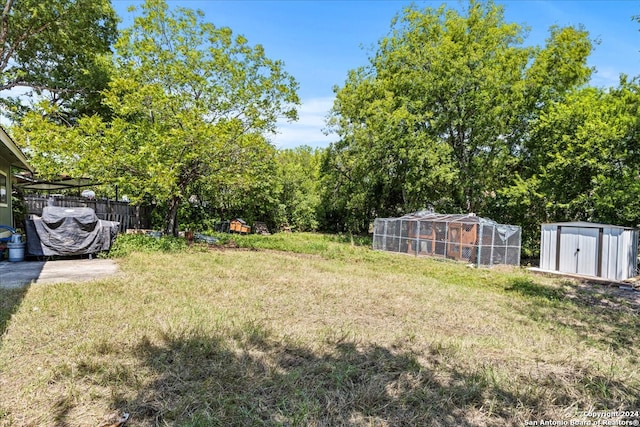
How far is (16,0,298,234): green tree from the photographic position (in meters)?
10.4

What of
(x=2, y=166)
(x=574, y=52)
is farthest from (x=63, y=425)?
(x=574, y=52)

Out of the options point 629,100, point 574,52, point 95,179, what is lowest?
point 95,179

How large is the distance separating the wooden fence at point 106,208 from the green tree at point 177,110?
224 centimetres

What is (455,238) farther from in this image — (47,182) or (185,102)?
(47,182)

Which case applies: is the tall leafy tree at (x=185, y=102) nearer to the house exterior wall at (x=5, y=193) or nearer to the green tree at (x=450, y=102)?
the house exterior wall at (x=5, y=193)

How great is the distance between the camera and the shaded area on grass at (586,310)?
4.57 meters

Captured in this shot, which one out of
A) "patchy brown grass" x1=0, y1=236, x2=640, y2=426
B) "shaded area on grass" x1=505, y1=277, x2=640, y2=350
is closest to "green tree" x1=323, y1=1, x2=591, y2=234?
"shaded area on grass" x1=505, y1=277, x2=640, y2=350

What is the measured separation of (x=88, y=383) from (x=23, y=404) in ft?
1.32

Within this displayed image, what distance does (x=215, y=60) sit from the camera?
12.1 m

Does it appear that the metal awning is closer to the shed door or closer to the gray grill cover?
the gray grill cover

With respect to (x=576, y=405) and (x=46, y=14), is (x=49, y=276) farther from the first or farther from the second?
(x=46, y=14)

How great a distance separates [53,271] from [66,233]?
1.85 meters

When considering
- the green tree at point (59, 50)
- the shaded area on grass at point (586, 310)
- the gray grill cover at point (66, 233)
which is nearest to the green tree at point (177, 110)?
the gray grill cover at point (66, 233)

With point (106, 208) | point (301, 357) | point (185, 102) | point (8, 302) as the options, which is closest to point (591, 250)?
point (301, 357)
